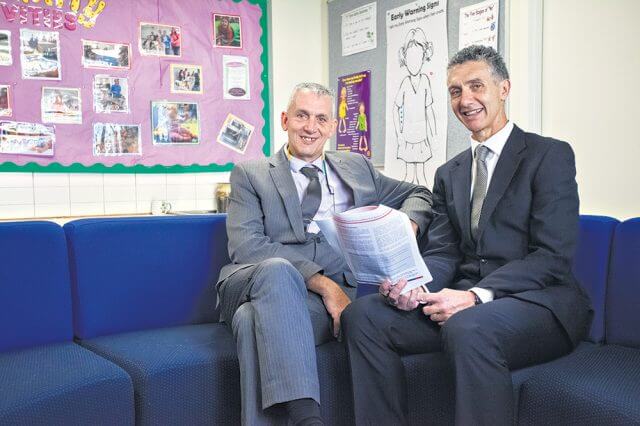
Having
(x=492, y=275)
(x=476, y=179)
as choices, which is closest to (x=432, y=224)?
(x=476, y=179)

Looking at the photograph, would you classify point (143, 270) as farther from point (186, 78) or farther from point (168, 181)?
point (186, 78)

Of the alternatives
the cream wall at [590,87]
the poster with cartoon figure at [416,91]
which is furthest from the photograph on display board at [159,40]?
the cream wall at [590,87]

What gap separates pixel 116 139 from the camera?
→ 3611 mm

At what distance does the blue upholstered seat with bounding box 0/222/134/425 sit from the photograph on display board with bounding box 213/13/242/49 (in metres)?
2.18

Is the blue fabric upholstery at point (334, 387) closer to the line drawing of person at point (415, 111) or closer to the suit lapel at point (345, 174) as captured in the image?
the suit lapel at point (345, 174)

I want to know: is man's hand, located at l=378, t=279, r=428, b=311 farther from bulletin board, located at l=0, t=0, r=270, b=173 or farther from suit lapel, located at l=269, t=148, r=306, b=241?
bulletin board, located at l=0, t=0, r=270, b=173

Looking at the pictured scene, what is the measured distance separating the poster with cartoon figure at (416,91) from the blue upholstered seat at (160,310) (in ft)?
4.60

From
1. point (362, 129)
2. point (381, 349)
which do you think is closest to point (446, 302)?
point (381, 349)

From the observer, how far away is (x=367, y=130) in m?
3.81

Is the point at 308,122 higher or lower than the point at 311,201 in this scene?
higher

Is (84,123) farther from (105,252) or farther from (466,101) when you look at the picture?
(466,101)

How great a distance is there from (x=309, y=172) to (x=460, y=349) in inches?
36.6

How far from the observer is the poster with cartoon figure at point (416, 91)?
3262mm

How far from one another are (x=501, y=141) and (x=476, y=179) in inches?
5.6
